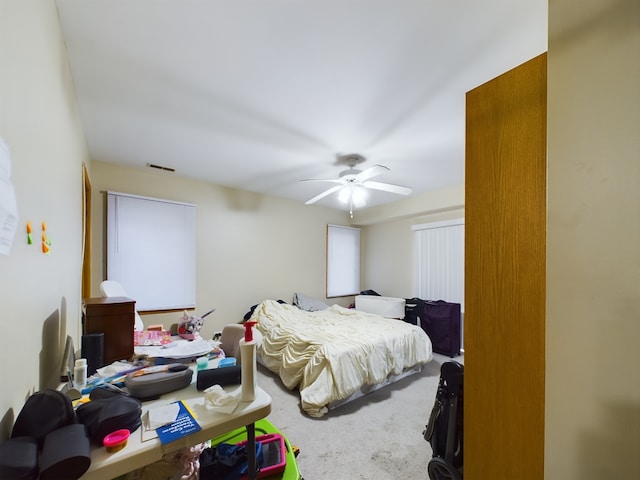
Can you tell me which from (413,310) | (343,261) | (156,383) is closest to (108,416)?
(156,383)

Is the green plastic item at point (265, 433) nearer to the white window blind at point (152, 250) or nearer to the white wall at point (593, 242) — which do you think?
the white wall at point (593, 242)

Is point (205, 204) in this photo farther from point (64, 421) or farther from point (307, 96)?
point (64, 421)

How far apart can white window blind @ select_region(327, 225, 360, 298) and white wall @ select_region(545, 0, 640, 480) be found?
4.26 metres

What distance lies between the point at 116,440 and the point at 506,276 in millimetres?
1272

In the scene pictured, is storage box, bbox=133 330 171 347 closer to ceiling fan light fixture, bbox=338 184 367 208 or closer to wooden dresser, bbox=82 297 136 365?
wooden dresser, bbox=82 297 136 365

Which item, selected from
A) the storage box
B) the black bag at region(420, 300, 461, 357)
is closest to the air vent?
the storage box

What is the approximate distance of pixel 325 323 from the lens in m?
3.42

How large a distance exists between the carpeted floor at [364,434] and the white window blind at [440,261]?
1.65m

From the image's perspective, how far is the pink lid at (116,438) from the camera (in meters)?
0.66

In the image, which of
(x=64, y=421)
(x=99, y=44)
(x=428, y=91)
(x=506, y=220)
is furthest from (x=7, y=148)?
(x=428, y=91)

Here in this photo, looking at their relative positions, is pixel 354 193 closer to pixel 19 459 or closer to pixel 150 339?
pixel 150 339

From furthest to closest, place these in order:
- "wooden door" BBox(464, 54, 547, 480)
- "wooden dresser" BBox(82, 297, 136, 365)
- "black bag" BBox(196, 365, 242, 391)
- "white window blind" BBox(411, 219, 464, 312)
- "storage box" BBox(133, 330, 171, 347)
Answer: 1. "white window blind" BBox(411, 219, 464, 312)
2. "storage box" BBox(133, 330, 171, 347)
3. "wooden dresser" BBox(82, 297, 136, 365)
4. "black bag" BBox(196, 365, 242, 391)
5. "wooden door" BBox(464, 54, 547, 480)

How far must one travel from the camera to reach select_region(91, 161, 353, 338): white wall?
312cm

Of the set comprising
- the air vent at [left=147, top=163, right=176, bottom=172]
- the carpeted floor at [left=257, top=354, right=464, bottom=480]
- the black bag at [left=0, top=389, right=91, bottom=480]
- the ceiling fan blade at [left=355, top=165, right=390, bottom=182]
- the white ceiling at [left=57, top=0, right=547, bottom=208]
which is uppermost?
the white ceiling at [left=57, top=0, right=547, bottom=208]
